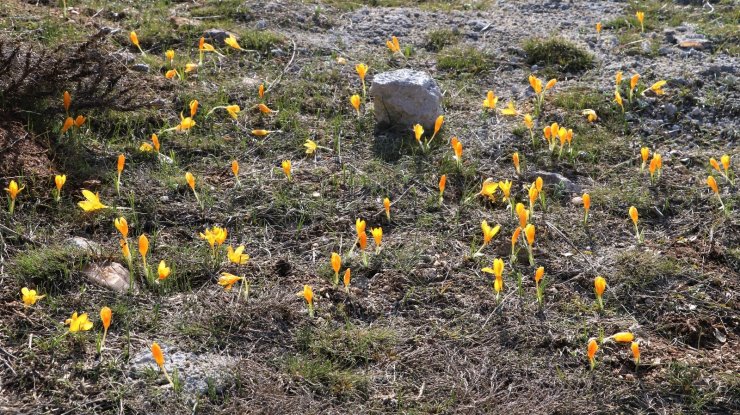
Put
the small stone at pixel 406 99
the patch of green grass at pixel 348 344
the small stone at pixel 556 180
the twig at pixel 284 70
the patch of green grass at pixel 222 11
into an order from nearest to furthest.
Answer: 1. the patch of green grass at pixel 348 344
2. the small stone at pixel 556 180
3. the small stone at pixel 406 99
4. the twig at pixel 284 70
5. the patch of green grass at pixel 222 11

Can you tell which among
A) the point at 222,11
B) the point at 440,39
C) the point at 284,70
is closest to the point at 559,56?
the point at 440,39

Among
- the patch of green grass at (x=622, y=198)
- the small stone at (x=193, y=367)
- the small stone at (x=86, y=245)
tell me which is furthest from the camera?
the patch of green grass at (x=622, y=198)

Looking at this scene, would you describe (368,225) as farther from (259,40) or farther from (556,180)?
(259,40)

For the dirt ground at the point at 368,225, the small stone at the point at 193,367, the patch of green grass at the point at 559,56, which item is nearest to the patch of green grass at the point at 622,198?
the dirt ground at the point at 368,225

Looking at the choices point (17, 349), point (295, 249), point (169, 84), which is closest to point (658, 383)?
point (295, 249)

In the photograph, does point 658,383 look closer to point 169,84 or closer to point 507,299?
point 507,299

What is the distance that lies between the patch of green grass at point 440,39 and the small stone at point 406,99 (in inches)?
46.7

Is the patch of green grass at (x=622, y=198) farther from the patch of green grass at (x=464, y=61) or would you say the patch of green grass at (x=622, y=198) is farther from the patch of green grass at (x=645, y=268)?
the patch of green grass at (x=464, y=61)

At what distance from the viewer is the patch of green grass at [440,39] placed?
6070 mm

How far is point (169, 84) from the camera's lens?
527 centimetres

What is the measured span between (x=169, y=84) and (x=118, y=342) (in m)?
2.25

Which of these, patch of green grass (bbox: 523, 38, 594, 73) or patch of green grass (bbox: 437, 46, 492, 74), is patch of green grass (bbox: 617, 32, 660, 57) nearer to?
patch of green grass (bbox: 523, 38, 594, 73)

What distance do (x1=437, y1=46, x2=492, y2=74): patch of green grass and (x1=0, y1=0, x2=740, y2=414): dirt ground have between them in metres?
0.02

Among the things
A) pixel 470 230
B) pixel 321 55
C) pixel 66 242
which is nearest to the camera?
pixel 66 242
